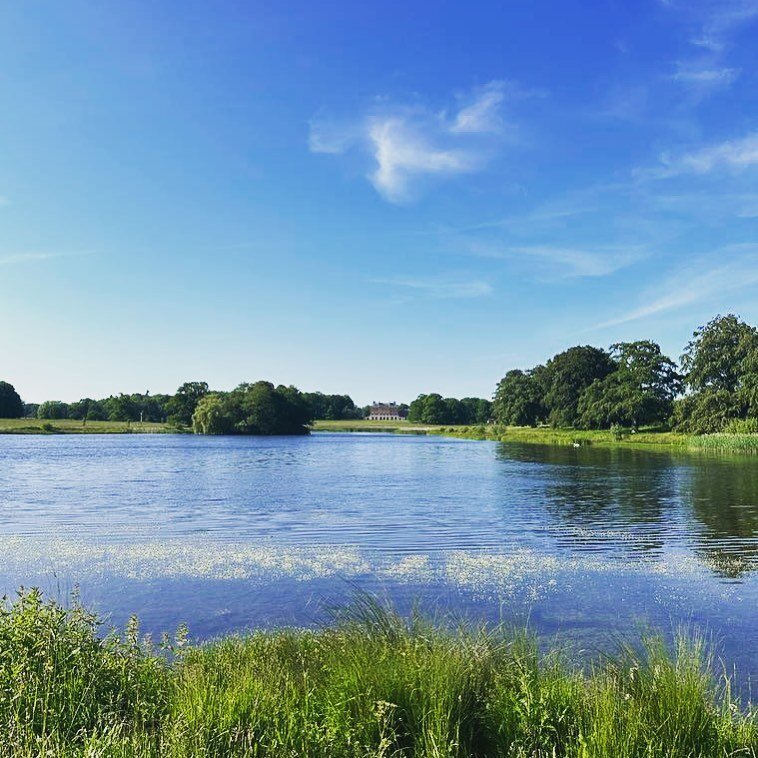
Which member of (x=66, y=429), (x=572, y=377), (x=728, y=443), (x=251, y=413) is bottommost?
(x=66, y=429)

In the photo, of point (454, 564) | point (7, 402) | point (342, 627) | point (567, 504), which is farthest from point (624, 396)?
point (7, 402)

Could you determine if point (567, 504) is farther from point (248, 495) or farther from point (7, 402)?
point (7, 402)

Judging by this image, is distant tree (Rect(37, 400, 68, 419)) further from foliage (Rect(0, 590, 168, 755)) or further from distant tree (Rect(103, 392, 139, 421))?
foliage (Rect(0, 590, 168, 755))

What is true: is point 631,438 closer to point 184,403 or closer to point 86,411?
point 184,403

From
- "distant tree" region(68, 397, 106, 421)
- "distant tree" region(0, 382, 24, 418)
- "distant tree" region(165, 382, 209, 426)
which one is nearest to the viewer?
"distant tree" region(165, 382, 209, 426)

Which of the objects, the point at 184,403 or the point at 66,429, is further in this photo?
the point at 184,403

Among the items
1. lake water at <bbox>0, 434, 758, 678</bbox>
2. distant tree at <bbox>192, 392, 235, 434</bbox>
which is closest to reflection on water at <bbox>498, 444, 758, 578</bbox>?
lake water at <bbox>0, 434, 758, 678</bbox>

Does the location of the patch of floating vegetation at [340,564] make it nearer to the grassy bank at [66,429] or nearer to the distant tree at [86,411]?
the grassy bank at [66,429]

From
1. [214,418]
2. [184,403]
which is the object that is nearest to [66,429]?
[214,418]

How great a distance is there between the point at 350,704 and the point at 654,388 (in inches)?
3706

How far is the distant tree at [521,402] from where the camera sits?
124 meters

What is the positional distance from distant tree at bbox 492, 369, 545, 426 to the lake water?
293ft

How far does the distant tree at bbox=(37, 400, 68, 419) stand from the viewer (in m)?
179

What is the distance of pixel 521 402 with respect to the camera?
124 metres
